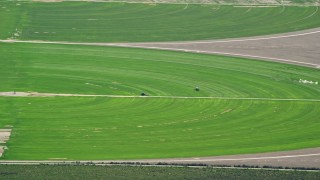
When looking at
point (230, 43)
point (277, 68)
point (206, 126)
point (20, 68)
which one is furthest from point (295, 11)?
point (206, 126)

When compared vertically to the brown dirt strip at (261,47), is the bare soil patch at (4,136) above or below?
below

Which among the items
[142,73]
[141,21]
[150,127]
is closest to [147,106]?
[150,127]

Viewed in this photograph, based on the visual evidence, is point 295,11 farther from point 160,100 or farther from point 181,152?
point 181,152

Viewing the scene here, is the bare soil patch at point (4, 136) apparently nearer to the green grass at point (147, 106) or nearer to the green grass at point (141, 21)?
the green grass at point (147, 106)

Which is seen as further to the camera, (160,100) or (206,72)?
(206,72)

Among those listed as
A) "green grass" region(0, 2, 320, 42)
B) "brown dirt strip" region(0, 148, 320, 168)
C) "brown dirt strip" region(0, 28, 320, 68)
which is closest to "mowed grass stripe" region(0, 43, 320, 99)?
"brown dirt strip" region(0, 28, 320, 68)

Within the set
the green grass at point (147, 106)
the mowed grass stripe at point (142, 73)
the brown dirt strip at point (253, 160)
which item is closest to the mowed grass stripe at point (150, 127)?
the green grass at point (147, 106)
